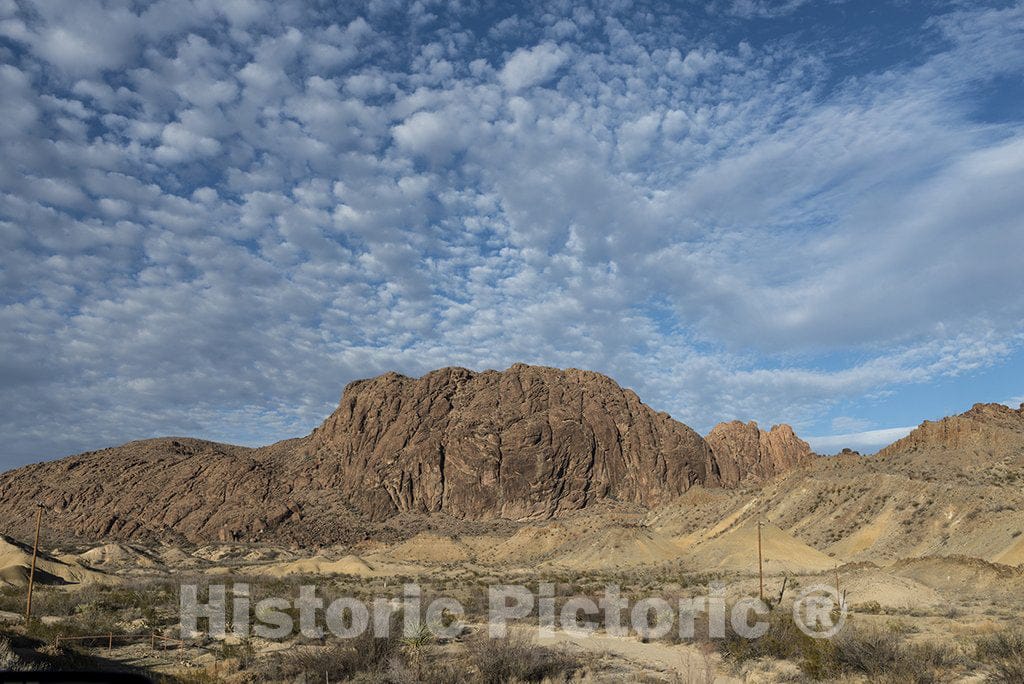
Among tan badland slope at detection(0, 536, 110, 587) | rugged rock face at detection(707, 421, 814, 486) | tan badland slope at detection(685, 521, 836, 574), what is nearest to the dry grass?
tan badland slope at detection(685, 521, 836, 574)

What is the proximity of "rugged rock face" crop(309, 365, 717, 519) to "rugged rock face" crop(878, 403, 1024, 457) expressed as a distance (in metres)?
51.6

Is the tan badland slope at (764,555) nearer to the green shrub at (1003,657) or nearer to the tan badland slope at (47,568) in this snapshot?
the green shrub at (1003,657)

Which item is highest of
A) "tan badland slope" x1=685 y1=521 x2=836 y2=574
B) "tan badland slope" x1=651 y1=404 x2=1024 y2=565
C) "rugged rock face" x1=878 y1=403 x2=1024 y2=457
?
"rugged rock face" x1=878 y1=403 x2=1024 y2=457

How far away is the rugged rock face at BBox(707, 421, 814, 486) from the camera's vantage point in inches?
5413

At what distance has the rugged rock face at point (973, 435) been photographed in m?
71.4

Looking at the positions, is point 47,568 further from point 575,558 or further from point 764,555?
point 764,555

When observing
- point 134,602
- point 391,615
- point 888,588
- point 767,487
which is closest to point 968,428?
point 767,487

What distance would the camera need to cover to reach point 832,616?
23078 millimetres

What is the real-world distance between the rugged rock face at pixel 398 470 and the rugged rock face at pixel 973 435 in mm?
52632

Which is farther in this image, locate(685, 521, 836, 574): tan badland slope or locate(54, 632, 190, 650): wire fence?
locate(685, 521, 836, 574): tan badland slope

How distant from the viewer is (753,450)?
142m

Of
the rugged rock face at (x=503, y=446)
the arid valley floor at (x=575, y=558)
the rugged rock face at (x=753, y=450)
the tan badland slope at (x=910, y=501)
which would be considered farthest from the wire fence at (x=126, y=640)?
the rugged rock face at (x=753, y=450)

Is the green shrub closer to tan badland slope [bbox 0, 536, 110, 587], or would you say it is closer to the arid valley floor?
the arid valley floor

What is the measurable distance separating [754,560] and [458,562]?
47021 millimetres
